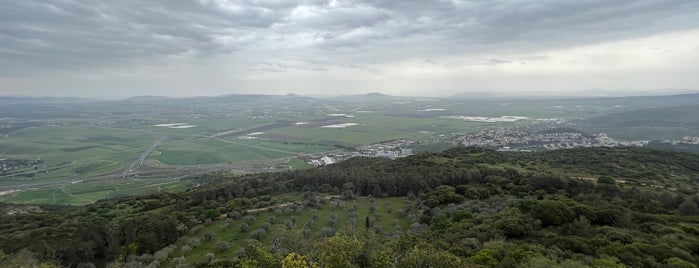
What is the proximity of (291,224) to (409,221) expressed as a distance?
497 inches

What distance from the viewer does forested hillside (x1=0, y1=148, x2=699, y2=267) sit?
21.1m

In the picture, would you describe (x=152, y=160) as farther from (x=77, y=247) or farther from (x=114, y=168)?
(x=77, y=247)

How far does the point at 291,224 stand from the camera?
3688 cm

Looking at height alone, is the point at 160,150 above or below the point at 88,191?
above

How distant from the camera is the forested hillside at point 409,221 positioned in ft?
69.3

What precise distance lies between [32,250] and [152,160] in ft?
297

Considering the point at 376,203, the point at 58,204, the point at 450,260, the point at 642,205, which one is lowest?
the point at 58,204

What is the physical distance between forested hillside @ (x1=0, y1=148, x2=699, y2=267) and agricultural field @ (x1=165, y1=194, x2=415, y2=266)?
0.67ft

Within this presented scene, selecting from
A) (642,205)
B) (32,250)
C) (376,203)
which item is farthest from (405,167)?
(32,250)

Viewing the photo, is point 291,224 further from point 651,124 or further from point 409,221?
point 651,124

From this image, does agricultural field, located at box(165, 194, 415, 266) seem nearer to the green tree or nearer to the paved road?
the green tree

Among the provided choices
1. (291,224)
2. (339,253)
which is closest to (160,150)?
(291,224)

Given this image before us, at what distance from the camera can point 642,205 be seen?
3478cm

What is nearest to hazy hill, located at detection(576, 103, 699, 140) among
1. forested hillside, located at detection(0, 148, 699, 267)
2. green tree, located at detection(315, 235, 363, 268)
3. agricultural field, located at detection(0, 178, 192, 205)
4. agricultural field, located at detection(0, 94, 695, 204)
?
agricultural field, located at detection(0, 94, 695, 204)
